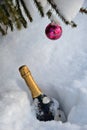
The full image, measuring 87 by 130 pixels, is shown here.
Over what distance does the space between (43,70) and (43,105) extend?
0.38 ft

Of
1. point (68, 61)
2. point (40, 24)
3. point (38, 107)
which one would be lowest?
point (38, 107)

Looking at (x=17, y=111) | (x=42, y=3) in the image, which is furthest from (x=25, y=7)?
(x=17, y=111)

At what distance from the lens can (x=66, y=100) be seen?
100cm

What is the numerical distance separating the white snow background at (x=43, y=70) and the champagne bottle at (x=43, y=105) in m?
0.02

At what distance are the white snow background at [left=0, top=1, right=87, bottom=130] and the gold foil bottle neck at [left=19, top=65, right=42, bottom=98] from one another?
0.07 feet

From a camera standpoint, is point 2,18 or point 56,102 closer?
point 2,18

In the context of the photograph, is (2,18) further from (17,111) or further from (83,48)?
(83,48)

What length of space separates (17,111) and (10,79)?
155 mm

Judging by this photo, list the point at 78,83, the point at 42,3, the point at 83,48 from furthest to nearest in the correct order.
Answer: the point at 83,48
the point at 78,83
the point at 42,3

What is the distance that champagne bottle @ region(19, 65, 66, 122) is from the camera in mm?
1018

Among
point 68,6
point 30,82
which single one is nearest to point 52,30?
point 68,6

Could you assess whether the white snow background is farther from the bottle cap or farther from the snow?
the snow

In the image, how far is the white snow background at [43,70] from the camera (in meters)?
0.93

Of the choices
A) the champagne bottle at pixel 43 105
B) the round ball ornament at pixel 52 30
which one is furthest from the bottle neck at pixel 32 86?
the round ball ornament at pixel 52 30
